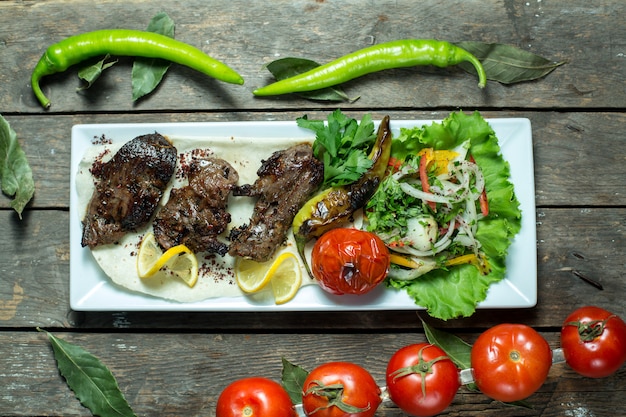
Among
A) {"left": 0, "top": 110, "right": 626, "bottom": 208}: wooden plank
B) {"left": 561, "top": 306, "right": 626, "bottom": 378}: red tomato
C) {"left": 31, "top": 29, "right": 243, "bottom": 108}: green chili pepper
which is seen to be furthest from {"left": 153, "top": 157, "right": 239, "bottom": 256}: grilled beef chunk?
{"left": 561, "top": 306, "right": 626, "bottom": 378}: red tomato

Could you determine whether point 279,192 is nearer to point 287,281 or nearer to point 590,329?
point 287,281

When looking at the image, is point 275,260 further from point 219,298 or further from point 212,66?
point 212,66

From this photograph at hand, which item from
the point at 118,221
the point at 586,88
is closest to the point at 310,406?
the point at 118,221

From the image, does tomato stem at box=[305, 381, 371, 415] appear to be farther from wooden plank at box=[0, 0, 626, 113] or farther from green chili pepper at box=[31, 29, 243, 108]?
green chili pepper at box=[31, 29, 243, 108]

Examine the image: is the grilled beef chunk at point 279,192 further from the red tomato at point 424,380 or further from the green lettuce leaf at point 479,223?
the red tomato at point 424,380

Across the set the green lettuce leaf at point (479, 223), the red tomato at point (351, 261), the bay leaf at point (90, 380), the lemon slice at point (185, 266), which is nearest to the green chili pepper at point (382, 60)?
the green lettuce leaf at point (479, 223)

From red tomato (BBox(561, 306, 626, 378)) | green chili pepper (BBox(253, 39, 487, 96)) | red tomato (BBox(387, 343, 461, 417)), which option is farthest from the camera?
green chili pepper (BBox(253, 39, 487, 96))
